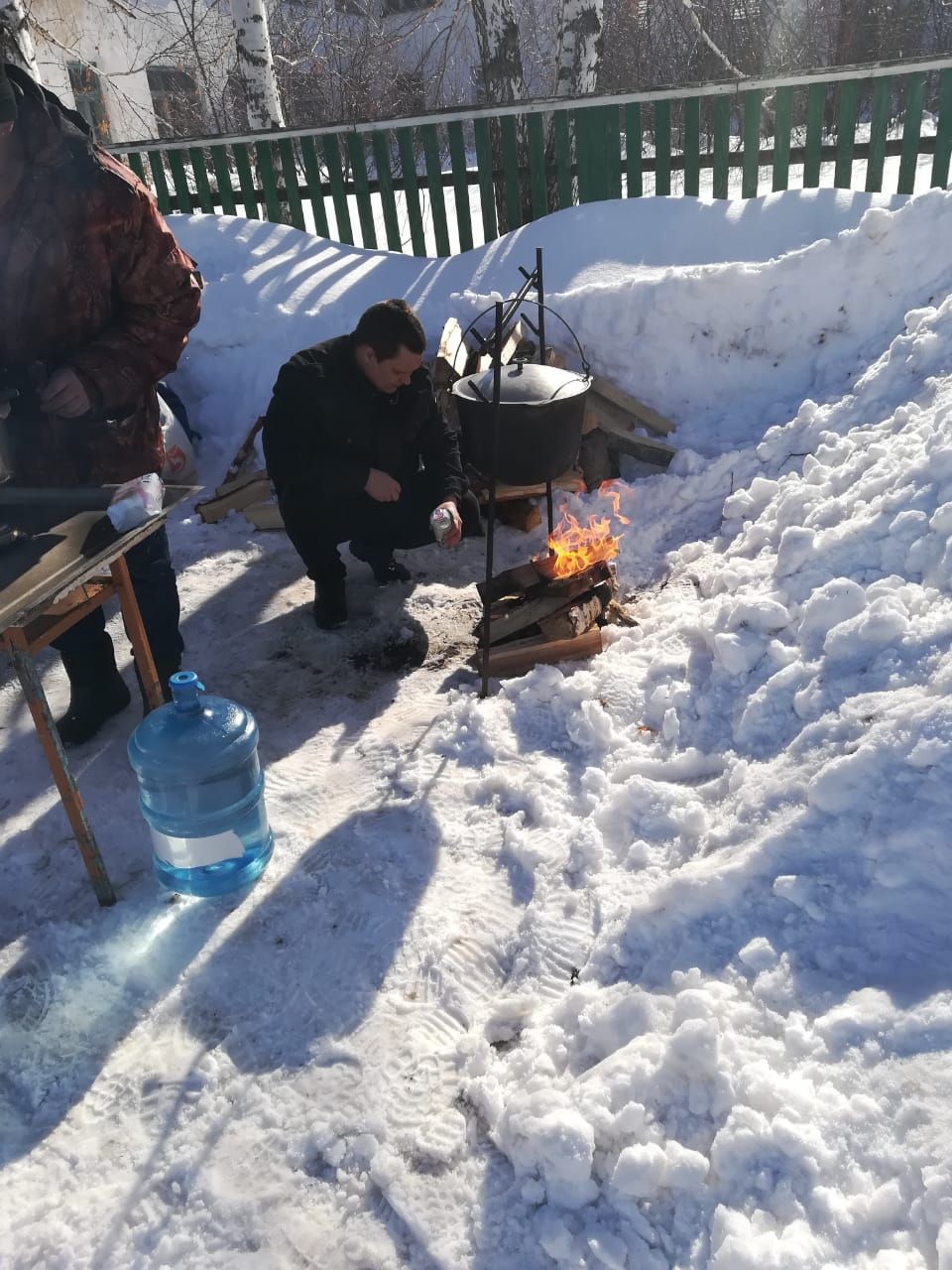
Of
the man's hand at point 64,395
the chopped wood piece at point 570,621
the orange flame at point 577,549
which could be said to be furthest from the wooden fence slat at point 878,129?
the man's hand at point 64,395

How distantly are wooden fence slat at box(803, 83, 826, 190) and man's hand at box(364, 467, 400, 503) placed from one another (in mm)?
4742

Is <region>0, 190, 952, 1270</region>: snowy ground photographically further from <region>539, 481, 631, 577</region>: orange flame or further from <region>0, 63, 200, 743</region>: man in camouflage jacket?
<region>0, 63, 200, 743</region>: man in camouflage jacket

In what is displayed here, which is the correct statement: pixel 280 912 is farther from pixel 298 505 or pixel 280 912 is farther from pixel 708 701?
pixel 298 505

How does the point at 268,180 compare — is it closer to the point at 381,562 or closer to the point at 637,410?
the point at 637,410

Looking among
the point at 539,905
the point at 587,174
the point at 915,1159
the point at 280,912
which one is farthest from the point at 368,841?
the point at 587,174

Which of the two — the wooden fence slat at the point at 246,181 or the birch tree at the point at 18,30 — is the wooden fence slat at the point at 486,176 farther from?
the birch tree at the point at 18,30

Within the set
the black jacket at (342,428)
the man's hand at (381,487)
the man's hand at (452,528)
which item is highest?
the black jacket at (342,428)

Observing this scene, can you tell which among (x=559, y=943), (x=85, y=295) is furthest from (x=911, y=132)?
(x=559, y=943)

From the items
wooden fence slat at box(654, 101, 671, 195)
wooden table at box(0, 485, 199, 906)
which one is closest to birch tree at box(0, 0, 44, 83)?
wooden fence slat at box(654, 101, 671, 195)

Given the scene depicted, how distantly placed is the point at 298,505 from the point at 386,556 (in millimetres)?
664

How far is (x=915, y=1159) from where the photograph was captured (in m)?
1.77

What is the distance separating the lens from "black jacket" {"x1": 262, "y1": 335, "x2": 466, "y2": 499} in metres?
4.29

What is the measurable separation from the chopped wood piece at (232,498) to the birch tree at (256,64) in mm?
4726

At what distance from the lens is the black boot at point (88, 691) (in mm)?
3824
